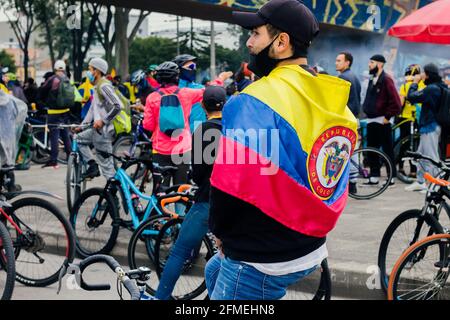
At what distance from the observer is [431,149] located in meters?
11.6

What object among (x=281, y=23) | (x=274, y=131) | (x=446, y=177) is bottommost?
(x=446, y=177)

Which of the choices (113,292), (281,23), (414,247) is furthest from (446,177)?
(281,23)

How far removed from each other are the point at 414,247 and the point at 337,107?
2235mm

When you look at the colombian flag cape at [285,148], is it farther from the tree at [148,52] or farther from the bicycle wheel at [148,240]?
the tree at [148,52]

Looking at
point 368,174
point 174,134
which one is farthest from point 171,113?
point 368,174

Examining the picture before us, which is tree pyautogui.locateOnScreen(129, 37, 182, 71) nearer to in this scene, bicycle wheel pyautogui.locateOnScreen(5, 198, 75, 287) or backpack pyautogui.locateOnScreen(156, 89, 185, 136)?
backpack pyautogui.locateOnScreen(156, 89, 185, 136)

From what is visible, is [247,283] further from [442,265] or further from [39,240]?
[39,240]

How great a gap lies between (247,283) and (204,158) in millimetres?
2329

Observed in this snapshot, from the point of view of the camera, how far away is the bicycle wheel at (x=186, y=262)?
6367 millimetres

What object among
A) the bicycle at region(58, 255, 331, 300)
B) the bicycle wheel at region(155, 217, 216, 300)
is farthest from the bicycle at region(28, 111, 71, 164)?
the bicycle at region(58, 255, 331, 300)

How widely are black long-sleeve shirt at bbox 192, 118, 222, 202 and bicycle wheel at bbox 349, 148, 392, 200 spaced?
561 centimetres

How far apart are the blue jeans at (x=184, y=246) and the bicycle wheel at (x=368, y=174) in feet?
18.5

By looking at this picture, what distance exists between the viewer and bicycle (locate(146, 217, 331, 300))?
18.6ft
